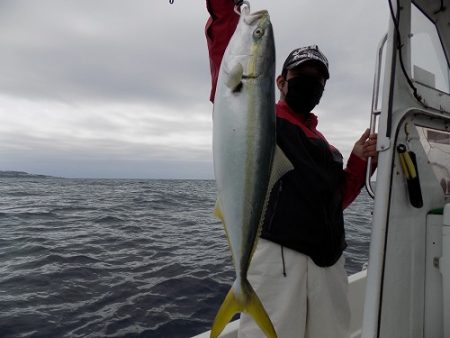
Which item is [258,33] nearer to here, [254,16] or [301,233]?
[254,16]

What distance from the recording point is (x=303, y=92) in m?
2.57

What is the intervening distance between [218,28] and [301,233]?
4.47 feet

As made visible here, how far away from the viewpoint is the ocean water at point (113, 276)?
5.02 meters

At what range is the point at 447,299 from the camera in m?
2.75

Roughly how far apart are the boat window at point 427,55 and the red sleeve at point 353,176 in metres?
0.83

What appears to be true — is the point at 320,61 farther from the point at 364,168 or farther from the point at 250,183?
the point at 250,183

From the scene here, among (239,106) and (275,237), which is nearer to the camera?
(239,106)

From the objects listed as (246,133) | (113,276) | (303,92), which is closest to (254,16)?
(246,133)

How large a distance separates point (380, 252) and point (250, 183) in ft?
4.40

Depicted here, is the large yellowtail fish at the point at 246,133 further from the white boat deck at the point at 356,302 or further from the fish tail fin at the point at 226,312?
the white boat deck at the point at 356,302

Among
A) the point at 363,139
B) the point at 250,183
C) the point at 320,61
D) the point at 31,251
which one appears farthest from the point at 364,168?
the point at 31,251

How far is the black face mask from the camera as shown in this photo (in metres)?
2.54

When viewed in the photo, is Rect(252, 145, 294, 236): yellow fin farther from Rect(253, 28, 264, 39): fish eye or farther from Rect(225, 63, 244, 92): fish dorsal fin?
Rect(253, 28, 264, 39): fish eye

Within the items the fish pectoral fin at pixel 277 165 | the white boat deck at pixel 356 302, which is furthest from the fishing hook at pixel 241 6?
the white boat deck at pixel 356 302
